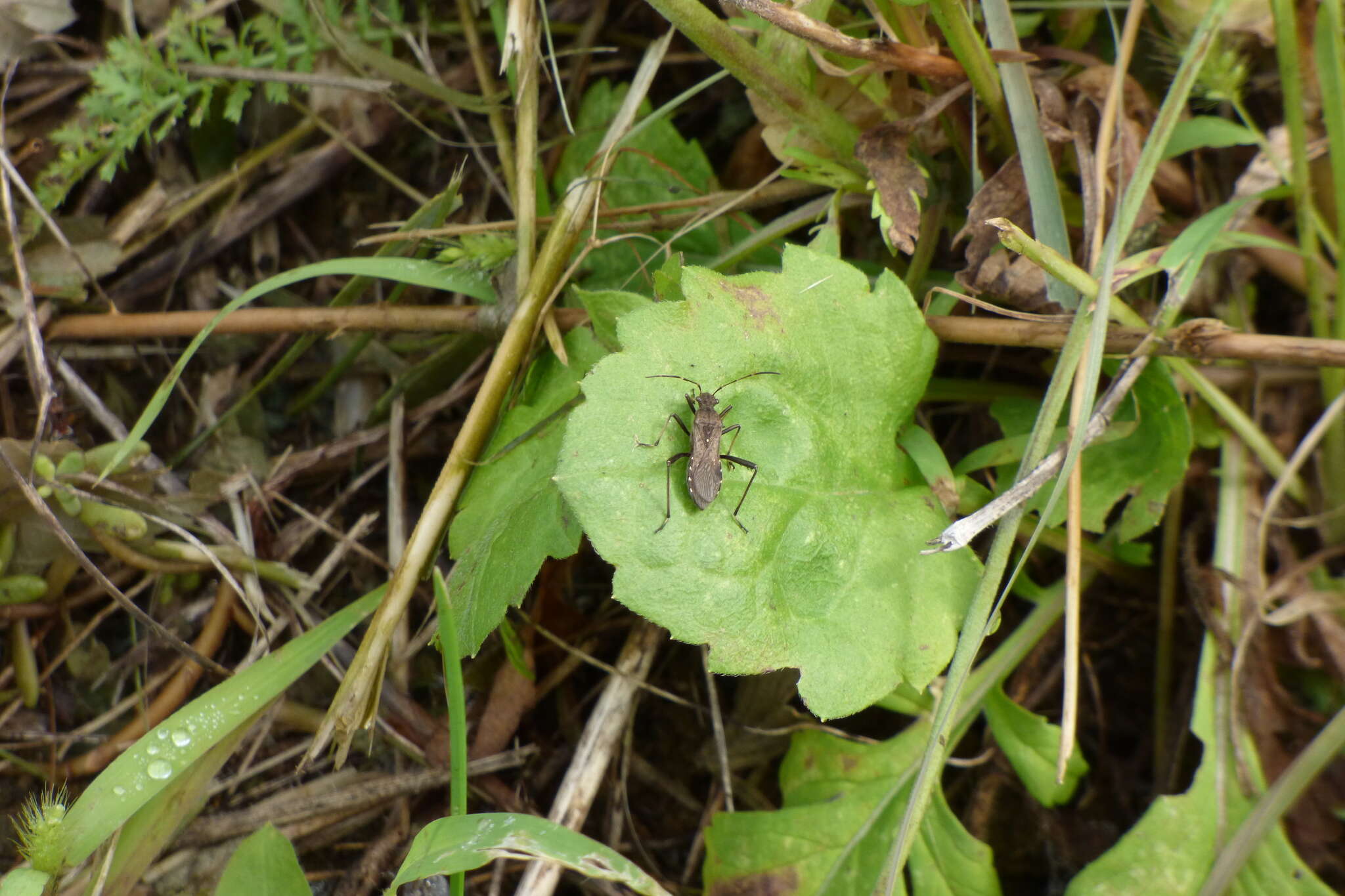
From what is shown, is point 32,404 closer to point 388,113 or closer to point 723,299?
point 388,113

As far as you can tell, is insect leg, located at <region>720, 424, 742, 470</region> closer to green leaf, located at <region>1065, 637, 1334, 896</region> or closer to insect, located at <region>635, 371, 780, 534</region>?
insect, located at <region>635, 371, 780, 534</region>

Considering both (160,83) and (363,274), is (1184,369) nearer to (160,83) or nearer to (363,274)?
(363,274)

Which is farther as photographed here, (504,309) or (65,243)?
(65,243)

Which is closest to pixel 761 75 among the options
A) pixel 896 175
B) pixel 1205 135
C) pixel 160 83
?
pixel 896 175

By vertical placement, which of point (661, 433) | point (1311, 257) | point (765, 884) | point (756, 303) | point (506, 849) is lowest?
point (765, 884)

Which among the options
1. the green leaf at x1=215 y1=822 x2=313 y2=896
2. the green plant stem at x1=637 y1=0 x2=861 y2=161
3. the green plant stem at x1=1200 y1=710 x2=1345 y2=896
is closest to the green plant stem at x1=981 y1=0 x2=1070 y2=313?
the green plant stem at x1=637 y1=0 x2=861 y2=161

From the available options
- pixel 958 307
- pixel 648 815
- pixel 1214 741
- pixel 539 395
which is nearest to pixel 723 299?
pixel 539 395
